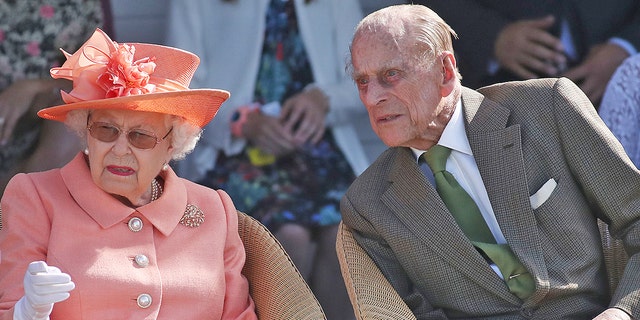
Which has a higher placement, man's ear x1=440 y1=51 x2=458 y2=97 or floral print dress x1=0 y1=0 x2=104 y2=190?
man's ear x1=440 y1=51 x2=458 y2=97

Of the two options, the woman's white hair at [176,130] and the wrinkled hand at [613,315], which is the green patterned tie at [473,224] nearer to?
the wrinkled hand at [613,315]

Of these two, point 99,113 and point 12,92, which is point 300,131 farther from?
point 99,113

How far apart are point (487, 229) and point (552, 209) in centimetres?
24

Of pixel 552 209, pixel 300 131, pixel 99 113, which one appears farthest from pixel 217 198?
pixel 300 131

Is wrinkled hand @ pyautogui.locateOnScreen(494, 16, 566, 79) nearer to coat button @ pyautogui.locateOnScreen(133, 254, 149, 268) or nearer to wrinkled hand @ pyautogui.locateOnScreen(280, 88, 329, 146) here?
wrinkled hand @ pyautogui.locateOnScreen(280, 88, 329, 146)

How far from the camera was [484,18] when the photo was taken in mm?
5445

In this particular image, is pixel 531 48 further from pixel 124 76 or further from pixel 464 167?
pixel 124 76

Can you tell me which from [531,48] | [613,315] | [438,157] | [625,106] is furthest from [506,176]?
[531,48]

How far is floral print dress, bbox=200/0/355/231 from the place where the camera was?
17.2ft

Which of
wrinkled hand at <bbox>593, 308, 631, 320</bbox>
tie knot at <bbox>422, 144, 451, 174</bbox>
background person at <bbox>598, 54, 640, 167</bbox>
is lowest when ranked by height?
background person at <bbox>598, 54, 640, 167</bbox>

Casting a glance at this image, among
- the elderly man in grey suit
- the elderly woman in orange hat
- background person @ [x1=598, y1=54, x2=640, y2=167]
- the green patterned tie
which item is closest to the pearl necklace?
the elderly woman in orange hat

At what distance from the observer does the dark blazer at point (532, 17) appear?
17.9ft

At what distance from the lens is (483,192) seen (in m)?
3.93

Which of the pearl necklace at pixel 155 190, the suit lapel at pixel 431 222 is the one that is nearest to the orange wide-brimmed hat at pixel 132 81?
the pearl necklace at pixel 155 190
